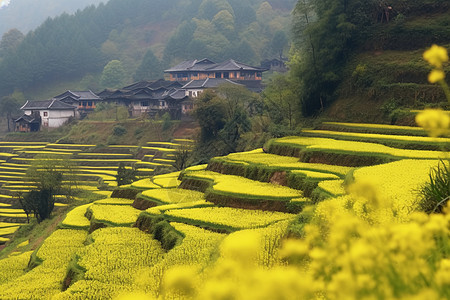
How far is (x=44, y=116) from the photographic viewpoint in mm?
61625

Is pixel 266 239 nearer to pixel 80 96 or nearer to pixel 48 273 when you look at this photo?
pixel 48 273

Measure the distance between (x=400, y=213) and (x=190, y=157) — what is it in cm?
3163

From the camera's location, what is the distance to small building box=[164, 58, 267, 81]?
2486 inches

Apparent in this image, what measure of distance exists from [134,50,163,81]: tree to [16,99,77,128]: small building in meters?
25.5

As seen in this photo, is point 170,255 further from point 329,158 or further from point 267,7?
point 267,7

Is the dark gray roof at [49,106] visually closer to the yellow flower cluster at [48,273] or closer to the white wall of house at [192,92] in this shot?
the white wall of house at [192,92]

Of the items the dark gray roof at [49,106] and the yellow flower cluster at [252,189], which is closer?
the yellow flower cluster at [252,189]

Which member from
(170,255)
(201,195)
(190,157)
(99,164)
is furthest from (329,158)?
(99,164)

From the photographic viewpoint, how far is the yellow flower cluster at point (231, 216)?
1301cm

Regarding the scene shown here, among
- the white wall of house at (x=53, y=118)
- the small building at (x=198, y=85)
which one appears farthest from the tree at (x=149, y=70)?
the small building at (x=198, y=85)

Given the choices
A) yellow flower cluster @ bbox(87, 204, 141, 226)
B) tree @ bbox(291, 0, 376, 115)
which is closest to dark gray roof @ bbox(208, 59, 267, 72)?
tree @ bbox(291, 0, 376, 115)

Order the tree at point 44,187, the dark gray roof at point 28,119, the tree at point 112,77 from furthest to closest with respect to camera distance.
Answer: the tree at point 112,77
the dark gray roof at point 28,119
the tree at point 44,187

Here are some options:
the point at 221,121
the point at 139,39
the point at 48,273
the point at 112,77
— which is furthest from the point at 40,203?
the point at 139,39

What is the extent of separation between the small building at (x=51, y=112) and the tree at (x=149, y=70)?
2552 cm
